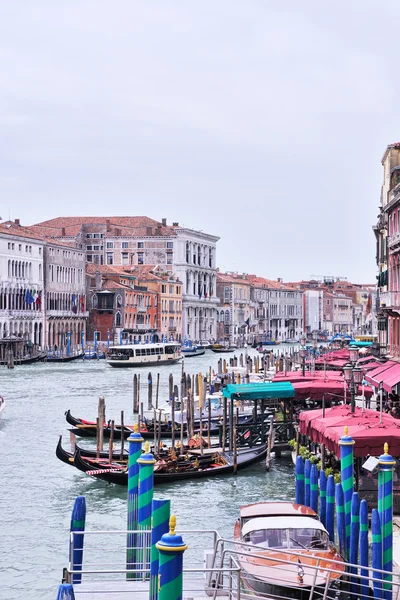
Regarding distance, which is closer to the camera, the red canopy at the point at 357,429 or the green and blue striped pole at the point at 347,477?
the green and blue striped pole at the point at 347,477

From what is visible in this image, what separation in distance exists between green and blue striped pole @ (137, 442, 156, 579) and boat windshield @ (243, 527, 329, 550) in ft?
2.58

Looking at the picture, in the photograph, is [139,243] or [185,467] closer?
[185,467]

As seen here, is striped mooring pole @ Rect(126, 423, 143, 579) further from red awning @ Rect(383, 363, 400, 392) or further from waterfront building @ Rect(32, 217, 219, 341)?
waterfront building @ Rect(32, 217, 219, 341)

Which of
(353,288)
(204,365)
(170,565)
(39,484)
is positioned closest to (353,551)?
(170,565)

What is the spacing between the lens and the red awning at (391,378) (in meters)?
14.8

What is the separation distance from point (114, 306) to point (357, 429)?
155ft

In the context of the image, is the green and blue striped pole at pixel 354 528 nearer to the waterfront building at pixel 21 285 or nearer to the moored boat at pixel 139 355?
the moored boat at pixel 139 355

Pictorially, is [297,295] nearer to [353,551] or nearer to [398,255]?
[398,255]

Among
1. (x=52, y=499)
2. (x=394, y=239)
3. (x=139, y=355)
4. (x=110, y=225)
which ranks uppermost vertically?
(x=110, y=225)

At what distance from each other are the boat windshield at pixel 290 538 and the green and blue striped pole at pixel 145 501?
2.58ft

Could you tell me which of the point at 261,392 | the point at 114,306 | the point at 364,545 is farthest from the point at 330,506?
the point at 114,306

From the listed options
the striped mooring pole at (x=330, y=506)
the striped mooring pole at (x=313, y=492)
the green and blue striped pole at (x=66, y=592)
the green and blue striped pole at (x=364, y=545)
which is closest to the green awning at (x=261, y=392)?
the striped mooring pole at (x=313, y=492)

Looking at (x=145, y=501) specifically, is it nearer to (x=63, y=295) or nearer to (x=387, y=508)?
(x=387, y=508)

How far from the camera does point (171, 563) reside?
4770 millimetres
